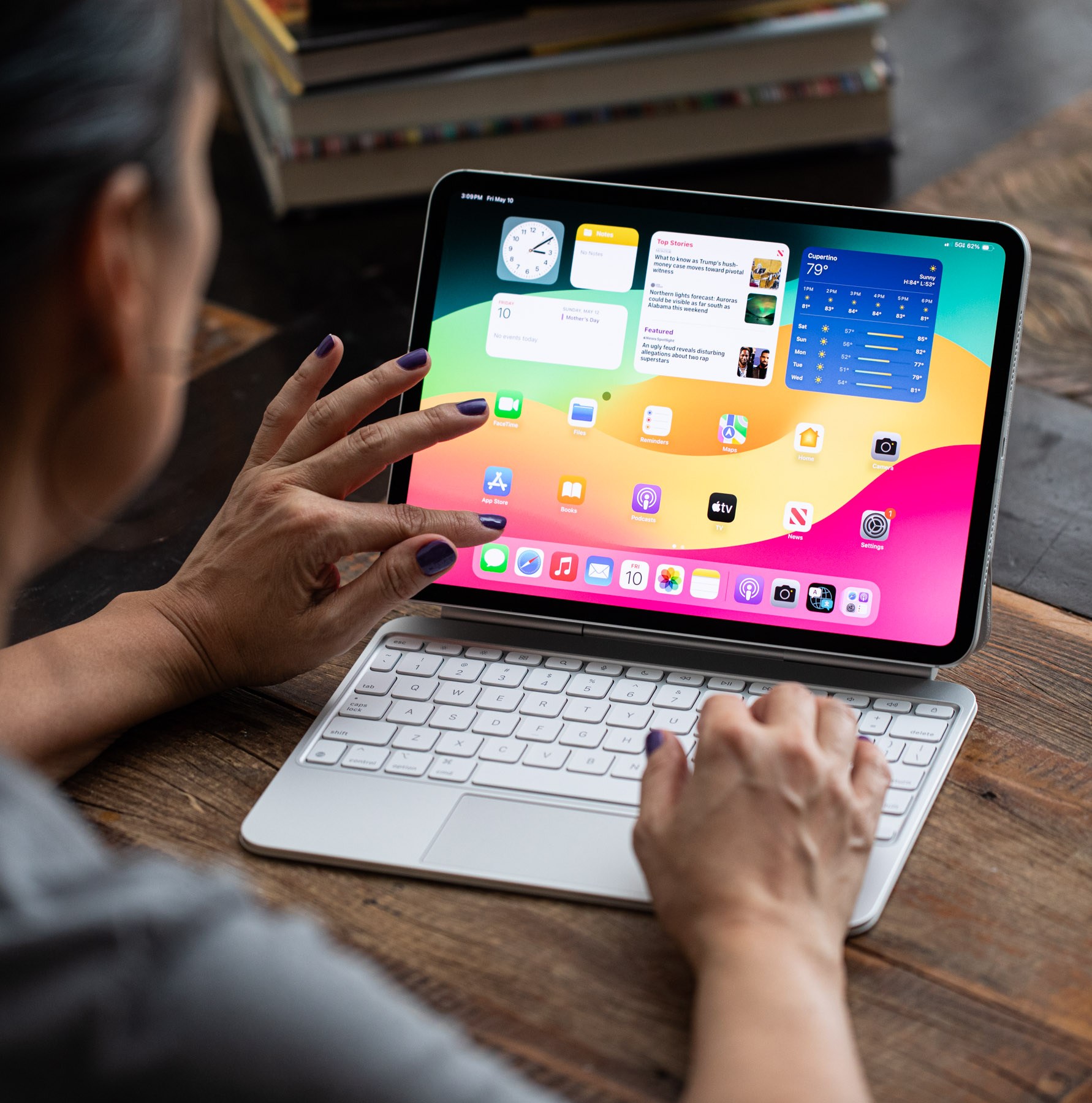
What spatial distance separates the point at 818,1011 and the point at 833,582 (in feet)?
1.04

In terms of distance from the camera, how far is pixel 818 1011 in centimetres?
52

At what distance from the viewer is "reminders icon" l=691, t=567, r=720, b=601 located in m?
0.78

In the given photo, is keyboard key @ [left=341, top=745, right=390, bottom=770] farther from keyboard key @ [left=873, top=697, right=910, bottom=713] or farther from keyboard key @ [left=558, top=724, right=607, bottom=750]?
keyboard key @ [left=873, top=697, right=910, bottom=713]

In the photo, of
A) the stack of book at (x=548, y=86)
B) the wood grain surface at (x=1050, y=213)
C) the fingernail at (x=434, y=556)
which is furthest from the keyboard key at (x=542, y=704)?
the stack of book at (x=548, y=86)

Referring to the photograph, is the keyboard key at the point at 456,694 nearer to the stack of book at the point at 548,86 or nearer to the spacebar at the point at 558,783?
the spacebar at the point at 558,783

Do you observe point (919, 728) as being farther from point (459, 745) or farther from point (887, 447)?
point (459, 745)

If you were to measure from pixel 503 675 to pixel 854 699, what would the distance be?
0.75ft

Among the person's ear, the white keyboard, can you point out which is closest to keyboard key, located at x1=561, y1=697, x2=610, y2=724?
the white keyboard

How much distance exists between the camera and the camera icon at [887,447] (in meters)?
0.76

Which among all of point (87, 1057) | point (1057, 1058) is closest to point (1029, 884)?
point (1057, 1058)

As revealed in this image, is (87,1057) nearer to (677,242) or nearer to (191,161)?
(191,161)

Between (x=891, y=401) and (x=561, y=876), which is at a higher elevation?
(x=891, y=401)

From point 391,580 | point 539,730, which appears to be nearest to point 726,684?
point 539,730

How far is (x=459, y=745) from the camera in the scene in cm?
72
